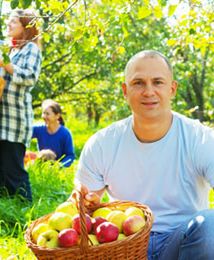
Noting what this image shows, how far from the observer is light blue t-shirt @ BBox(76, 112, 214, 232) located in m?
2.58

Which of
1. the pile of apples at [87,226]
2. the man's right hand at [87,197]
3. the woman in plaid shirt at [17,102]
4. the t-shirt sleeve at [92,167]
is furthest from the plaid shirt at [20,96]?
the pile of apples at [87,226]

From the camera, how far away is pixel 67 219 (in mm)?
2256

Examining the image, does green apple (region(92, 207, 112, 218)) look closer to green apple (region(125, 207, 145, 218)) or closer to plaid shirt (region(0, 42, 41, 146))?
green apple (region(125, 207, 145, 218))

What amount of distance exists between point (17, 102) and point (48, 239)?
2182 millimetres

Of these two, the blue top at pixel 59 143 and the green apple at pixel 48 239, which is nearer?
the green apple at pixel 48 239

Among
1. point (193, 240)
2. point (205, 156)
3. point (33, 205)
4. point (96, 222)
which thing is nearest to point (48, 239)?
point (96, 222)

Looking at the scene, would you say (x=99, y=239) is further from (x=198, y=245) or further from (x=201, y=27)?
(x=201, y=27)

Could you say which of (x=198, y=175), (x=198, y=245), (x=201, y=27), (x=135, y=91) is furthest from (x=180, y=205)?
(x=201, y=27)

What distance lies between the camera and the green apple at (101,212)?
2400 millimetres

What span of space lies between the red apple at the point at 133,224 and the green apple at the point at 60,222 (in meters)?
0.23

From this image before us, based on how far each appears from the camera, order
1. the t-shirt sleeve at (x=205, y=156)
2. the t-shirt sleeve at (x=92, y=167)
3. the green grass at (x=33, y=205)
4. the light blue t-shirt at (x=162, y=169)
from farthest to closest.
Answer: the green grass at (x=33, y=205) → the t-shirt sleeve at (x=92, y=167) → the light blue t-shirt at (x=162, y=169) → the t-shirt sleeve at (x=205, y=156)

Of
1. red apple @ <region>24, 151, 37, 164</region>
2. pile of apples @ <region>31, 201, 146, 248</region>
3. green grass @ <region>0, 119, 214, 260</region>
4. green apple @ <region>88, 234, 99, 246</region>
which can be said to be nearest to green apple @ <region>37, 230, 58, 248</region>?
pile of apples @ <region>31, 201, 146, 248</region>

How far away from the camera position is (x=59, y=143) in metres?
6.61

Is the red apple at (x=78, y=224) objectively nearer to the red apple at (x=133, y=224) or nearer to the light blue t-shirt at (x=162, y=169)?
the red apple at (x=133, y=224)
